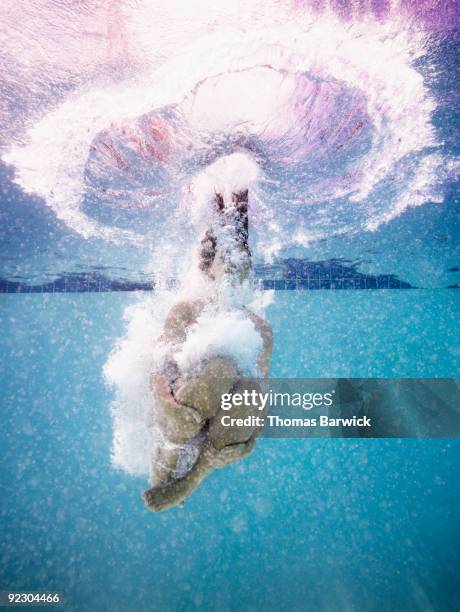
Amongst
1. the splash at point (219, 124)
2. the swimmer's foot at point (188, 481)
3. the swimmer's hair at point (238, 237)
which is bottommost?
the swimmer's foot at point (188, 481)

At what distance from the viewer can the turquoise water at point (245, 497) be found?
44.0 ft

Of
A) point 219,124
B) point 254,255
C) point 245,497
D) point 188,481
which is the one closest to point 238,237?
point 219,124

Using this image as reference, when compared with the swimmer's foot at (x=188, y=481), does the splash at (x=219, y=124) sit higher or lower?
higher

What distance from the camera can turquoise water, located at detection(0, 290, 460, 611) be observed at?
1342 cm

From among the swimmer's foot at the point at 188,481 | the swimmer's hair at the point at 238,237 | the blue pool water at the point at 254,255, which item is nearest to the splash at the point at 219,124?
the blue pool water at the point at 254,255

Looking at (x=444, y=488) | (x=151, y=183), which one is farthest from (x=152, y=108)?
(x=444, y=488)

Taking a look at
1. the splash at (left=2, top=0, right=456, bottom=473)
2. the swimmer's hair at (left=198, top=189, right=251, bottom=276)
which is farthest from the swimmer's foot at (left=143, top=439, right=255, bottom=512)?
the swimmer's hair at (left=198, top=189, right=251, bottom=276)

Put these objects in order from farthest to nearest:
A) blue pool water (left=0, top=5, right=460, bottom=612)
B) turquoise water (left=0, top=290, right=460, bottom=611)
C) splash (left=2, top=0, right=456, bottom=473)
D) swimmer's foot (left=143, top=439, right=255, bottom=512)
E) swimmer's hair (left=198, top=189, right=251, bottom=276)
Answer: turquoise water (left=0, top=290, right=460, bottom=611), swimmer's hair (left=198, top=189, right=251, bottom=276), blue pool water (left=0, top=5, right=460, bottom=612), splash (left=2, top=0, right=456, bottom=473), swimmer's foot (left=143, top=439, right=255, bottom=512)

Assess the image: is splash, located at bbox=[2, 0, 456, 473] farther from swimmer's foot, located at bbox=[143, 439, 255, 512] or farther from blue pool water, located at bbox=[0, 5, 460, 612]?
swimmer's foot, located at bbox=[143, 439, 255, 512]

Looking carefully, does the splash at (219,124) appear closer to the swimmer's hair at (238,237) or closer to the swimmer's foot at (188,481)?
the swimmer's hair at (238,237)

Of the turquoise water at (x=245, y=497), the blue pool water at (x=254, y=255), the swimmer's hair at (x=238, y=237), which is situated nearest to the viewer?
the blue pool water at (x=254, y=255)

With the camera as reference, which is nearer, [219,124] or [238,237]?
[238,237]

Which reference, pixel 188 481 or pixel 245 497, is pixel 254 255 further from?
pixel 245 497

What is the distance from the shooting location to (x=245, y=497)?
1652 centimetres
